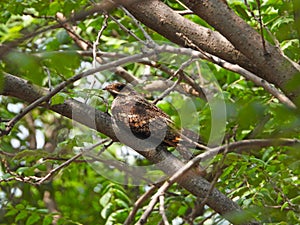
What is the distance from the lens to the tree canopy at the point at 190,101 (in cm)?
181

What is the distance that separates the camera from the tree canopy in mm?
1812

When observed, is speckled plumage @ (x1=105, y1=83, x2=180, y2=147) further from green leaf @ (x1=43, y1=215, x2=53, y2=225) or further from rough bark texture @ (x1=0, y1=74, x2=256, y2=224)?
green leaf @ (x1=43, y1=215, x2=53, y2=225)

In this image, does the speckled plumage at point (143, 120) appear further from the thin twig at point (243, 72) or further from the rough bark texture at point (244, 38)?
the rough bark texture at point (244, 38)

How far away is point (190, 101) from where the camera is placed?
455 cm

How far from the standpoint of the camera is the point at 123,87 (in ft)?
13.8

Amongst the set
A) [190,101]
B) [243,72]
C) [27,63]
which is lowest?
[190,101]

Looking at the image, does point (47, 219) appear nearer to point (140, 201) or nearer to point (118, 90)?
point (118, 90)

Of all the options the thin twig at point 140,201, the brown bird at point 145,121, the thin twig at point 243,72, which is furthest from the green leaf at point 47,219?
the thin twig at point 140,201

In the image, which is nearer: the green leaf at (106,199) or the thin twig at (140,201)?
the thin twig at (140,201)

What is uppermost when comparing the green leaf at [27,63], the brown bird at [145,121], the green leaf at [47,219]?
the green leaf at [27,63]

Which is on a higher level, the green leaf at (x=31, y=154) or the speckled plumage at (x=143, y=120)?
the speckled plumage at (x=143, y=120)

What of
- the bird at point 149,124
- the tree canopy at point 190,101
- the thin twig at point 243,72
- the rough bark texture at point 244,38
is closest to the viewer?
the tree canopy at point 190,101

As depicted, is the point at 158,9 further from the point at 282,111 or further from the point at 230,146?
the point at 282,111

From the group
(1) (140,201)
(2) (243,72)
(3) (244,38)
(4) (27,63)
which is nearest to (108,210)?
(2) (243,72)
